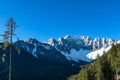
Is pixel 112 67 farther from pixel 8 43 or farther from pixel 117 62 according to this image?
pixel 8 43

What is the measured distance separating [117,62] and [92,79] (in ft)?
80.1

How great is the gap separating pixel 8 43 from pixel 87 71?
102985 mm

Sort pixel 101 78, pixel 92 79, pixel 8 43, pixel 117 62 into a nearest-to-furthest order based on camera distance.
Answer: pixel 8 43 → pixel 117 62 → pixel 101 78 → pixel 92 79

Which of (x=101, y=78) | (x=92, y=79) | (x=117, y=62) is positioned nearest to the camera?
(x=117, y=62)

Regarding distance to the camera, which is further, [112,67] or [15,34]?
[112,67]

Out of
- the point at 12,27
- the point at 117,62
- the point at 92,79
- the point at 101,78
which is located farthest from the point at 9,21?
the point at 92,79

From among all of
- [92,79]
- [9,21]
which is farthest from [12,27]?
[92,79]

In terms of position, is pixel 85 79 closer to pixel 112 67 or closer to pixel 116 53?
pixel 112 67

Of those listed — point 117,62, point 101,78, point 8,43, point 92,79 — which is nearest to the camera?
point 8,43

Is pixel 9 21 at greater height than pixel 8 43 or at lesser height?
greater

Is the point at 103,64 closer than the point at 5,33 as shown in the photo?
No

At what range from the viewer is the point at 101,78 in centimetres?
13075

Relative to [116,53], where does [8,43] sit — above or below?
below

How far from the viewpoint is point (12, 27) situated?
46.6 meters
